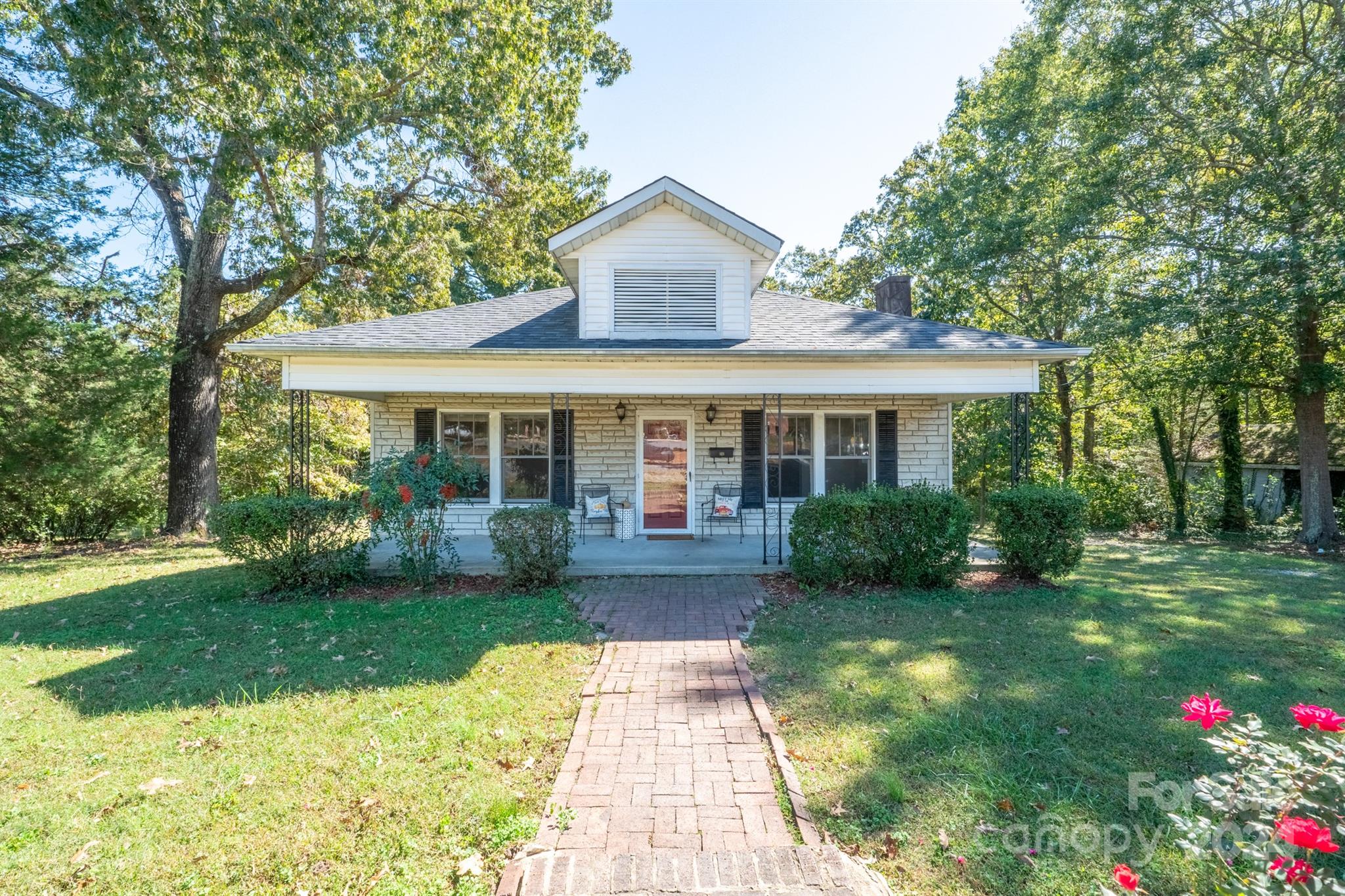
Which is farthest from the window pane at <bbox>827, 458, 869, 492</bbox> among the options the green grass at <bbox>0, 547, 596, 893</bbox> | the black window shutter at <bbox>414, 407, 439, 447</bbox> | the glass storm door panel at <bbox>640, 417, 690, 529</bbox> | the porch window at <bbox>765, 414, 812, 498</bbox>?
the black window shutter at <bbox>414, 407, 439, 447</bbox>

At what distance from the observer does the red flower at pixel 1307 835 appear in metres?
1.50

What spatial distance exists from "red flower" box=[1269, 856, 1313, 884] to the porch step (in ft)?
4.00

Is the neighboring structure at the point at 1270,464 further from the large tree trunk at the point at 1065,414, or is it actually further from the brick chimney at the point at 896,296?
the brick chimney at the point at 896,296

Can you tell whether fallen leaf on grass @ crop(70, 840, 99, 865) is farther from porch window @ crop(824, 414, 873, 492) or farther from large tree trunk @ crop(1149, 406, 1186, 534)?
large tree trunk @ crop(1149, 406, 1186, 534)

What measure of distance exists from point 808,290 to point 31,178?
2322 centimetres

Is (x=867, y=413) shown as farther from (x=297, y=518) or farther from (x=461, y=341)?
(x=297, y=518)

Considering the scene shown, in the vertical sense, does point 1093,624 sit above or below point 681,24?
below

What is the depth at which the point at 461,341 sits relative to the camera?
848 cm

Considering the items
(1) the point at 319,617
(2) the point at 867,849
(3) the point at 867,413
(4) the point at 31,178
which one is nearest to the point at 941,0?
(3) the point at 867,413

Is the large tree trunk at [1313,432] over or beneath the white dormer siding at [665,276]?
beneath

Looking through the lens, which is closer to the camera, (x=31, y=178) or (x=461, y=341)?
(x=461, y=341)

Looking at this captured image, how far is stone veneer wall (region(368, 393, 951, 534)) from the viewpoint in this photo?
35.6ft

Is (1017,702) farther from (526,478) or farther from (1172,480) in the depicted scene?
(1172,480)

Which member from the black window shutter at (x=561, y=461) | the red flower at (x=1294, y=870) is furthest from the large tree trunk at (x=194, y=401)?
the red flower at (x=1294, y=870)
